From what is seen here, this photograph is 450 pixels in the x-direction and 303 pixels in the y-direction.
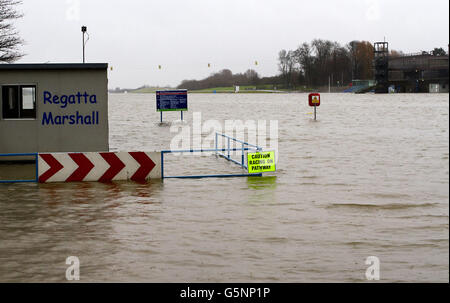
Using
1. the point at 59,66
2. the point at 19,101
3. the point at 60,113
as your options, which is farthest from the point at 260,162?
the point at 19,101

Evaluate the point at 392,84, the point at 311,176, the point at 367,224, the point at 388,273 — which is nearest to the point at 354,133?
the point at 311,176

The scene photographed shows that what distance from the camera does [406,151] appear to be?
3158cm

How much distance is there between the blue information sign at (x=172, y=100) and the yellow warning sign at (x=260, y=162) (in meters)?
33.0

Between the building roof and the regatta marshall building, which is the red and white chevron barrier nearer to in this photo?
the regatta marshall building

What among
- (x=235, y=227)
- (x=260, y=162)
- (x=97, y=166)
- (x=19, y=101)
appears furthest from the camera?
(x=19, y=101)

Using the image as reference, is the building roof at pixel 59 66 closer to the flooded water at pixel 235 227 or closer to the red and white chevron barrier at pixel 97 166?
the flooded water at pixel 235 227

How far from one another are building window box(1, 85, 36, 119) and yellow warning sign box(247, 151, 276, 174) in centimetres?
818

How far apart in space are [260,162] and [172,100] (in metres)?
34.0

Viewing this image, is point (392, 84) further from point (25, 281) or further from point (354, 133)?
point (25, 281)

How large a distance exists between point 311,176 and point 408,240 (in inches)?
385

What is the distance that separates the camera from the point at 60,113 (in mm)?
23141

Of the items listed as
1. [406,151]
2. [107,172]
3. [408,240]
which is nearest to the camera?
[408,240]

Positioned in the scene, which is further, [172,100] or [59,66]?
[172,100]

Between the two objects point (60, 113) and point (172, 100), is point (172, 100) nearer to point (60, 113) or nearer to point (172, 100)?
point (172, 100)
